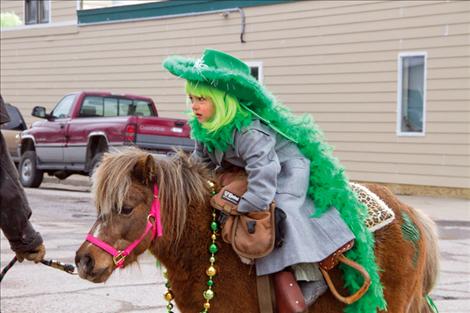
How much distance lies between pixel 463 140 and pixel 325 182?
12745mm

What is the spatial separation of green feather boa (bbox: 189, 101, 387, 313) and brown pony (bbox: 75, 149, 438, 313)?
0.46 ft

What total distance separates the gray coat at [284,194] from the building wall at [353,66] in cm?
1269

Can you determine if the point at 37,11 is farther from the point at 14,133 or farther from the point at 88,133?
the point at 88,133

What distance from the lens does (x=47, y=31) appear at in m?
26.1

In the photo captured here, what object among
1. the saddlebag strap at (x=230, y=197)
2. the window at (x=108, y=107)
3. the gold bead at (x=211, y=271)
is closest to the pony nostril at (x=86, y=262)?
the gold bead at (x=211, y=271)

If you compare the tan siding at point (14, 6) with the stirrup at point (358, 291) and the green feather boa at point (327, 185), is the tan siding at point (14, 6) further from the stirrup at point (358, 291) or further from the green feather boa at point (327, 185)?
the stirrup at point (358, 291)

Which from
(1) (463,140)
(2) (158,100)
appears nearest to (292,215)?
(1) (463,140)

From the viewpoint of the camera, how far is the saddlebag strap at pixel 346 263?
4.01 metres

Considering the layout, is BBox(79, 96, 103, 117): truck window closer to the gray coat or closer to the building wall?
the building wall

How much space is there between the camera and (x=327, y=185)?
13.5ft

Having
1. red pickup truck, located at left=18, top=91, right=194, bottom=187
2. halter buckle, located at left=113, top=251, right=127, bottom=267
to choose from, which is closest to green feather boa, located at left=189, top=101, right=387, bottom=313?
halter buckle, located at left=113, top=251, right=127, bottom=267

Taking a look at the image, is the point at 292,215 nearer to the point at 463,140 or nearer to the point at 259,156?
the point at 259,156

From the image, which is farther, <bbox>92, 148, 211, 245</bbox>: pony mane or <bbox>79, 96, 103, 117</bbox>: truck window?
<bbox>79, 96, 103, 117</bbox>: truck window

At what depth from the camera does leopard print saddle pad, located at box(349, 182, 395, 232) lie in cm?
428
